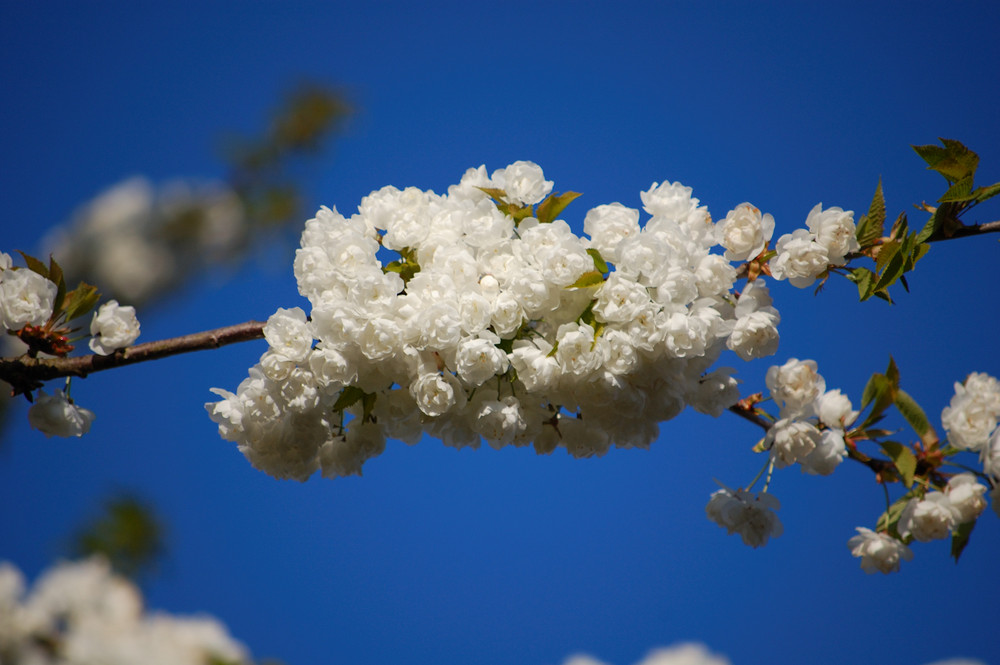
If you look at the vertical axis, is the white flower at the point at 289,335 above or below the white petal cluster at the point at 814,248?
below

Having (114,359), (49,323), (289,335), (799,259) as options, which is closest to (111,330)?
(114,359)

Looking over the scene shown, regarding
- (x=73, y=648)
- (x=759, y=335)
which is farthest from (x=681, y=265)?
(x=73, y=648)

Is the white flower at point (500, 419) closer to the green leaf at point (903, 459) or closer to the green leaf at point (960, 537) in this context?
the green leaf at point (903, 459)

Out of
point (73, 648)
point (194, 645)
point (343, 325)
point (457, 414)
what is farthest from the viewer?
point (194, 645)

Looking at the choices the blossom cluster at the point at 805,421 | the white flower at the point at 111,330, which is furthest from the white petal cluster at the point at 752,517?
the white flower at the point at 111,330

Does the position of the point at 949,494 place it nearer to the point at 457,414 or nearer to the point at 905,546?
the point at 905,546

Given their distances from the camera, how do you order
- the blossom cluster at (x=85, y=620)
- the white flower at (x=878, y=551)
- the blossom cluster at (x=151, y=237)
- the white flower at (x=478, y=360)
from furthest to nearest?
the blossom cluster at (x=151, y=237) → the blossom cluster at (x=85, y=620) → the white flower at (x=878, y=551) → the white flower at (x=478, y=360)
